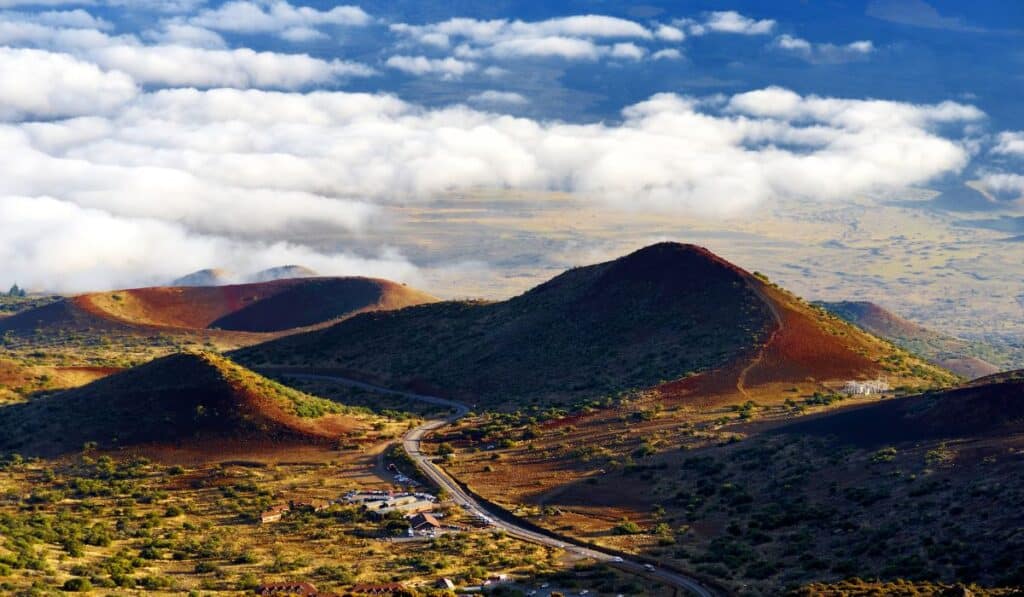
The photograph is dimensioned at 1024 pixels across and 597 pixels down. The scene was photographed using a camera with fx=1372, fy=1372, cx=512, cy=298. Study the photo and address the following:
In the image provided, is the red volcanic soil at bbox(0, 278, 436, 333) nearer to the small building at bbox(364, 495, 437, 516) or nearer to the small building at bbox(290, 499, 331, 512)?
the small building at bbox(290, 499, 331, 512)

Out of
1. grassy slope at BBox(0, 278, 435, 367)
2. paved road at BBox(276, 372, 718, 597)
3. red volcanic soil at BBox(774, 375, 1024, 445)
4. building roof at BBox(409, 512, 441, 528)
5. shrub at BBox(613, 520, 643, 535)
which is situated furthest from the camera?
grassy slope at BBox(0, 278, 435, 367)

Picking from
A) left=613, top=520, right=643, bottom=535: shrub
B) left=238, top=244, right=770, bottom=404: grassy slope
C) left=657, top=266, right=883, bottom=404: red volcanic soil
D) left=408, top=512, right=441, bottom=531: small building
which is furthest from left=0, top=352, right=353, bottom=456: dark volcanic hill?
left=613, top=520, right=643, bottom=535: shrub

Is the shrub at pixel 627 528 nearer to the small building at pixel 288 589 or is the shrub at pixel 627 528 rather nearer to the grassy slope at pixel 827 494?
the grassy slope at pixel 827 494

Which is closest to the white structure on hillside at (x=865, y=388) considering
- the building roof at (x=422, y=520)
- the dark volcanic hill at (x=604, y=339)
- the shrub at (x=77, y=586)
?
the dark volcanic hill at (x=604, y=339)

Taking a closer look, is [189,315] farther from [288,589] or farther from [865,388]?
[288,589]

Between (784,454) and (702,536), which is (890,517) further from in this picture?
(784,454)

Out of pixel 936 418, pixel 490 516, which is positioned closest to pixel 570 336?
pixel 936 418
